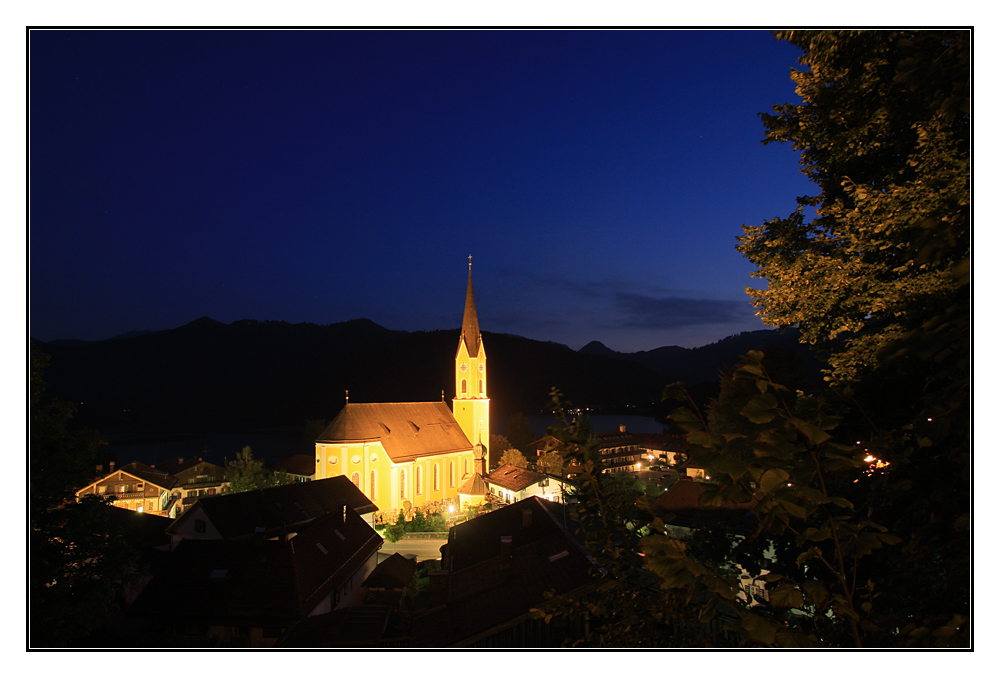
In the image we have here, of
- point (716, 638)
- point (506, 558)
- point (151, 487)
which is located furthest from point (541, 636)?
Answer: point (151, 487)

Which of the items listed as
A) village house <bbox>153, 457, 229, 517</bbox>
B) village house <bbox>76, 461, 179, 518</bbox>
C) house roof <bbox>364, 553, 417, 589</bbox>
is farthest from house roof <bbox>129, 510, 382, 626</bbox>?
village house <bbox>153, 457, 229, 517</bbox>

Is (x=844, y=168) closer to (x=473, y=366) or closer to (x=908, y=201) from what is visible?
(x=908, y=201)

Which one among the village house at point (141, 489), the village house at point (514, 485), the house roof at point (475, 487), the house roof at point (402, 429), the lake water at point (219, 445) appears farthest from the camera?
the lake water at point (219, 445)

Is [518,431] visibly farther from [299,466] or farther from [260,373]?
[260,373]

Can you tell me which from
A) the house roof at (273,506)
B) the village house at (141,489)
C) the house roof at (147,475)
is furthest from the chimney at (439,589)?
the house roof at (147,475)

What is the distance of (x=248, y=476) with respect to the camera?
37031 mm

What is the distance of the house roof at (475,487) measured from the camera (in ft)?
110

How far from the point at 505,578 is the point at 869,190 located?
8943mm

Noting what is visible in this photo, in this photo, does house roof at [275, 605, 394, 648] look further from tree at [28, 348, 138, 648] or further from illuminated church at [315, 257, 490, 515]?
illuminated church at [315, 257, 490, 515]

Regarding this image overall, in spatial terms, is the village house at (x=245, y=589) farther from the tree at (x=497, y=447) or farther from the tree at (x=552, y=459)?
the tree at (x=497, y=447)

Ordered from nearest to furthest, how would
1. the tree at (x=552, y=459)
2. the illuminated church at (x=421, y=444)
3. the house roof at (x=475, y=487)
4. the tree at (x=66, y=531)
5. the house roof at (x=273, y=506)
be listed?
1. the tree at (x=552, y=459)
2. the tree at (x=66, y=531)
3. the house roof at (x=273, y=506)
4. the illuminated church at (x=421, y=444)
5. the house roof at (x=475, y=487)

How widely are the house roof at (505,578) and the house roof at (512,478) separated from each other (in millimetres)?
13298

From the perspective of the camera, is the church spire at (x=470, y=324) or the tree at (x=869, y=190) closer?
the tree at (x=869, y=190)

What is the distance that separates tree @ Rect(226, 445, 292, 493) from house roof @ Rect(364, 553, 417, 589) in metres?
22.8
